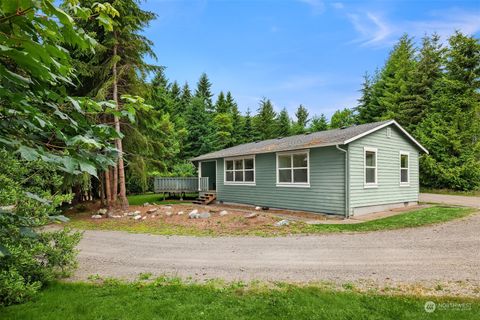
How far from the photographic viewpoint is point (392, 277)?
484 centimetres

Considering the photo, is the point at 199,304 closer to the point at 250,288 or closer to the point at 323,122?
the point at 250,288

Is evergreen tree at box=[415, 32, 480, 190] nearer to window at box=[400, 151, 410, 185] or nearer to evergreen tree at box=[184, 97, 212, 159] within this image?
window at box=[400, 151, 410, 185]

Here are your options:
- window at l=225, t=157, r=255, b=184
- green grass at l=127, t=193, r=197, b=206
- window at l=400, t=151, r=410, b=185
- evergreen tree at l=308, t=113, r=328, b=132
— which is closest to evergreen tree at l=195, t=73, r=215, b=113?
evergreen tree at l=308, t=113, r=328, b=132

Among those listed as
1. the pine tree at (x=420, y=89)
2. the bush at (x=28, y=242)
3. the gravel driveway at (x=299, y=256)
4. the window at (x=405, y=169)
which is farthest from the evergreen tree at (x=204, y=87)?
the bush at (x=28, y=242)

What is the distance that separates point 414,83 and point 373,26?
20560 mm

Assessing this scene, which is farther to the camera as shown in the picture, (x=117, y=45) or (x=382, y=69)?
(x=382, y=69)

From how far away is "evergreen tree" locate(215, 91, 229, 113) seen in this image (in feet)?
129

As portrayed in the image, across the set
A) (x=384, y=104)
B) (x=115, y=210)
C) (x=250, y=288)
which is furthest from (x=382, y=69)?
(x=250, y=288)

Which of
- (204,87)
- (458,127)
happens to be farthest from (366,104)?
(204,87)

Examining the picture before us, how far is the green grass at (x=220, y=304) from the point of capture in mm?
3463

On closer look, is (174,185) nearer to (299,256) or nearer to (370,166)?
(370,166)

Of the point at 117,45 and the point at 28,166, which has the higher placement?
the point at 117,45

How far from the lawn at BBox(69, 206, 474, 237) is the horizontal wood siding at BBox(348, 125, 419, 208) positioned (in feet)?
5.07

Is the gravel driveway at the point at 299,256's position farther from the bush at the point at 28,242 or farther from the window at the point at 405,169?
the window at the point at 405,169
